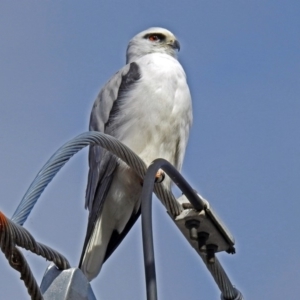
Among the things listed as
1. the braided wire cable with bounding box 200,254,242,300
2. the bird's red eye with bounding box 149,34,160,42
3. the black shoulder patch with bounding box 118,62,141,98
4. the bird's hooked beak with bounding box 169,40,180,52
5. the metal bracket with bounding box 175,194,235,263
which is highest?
the bird's red eye with bounding box 149,34,160,42

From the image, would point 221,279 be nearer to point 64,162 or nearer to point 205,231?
point 205,231

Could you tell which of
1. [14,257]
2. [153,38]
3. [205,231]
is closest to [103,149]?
[153,38]

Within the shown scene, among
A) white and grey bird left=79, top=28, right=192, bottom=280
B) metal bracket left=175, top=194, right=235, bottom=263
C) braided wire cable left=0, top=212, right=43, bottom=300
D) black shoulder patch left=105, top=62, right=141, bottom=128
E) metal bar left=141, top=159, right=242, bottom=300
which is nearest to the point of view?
braided wire cable left=0, top=212, right=43, bottom=300

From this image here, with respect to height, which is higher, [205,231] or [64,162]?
[64,162]

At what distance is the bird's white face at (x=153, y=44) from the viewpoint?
6980mm

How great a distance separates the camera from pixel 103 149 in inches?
225

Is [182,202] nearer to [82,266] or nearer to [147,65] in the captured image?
[82,266]

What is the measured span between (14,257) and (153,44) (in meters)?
4.97

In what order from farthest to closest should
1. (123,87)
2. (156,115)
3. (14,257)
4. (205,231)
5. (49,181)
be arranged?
(123,87) → (156,115) → (205,231) → (49,181) → (14,257)

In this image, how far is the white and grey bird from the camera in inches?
222

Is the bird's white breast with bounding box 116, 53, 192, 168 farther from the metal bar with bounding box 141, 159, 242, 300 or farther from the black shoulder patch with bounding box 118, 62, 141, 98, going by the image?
the metal bar with bounding box 141, 159, 242, 300

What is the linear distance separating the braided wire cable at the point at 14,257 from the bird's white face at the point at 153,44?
188 inches

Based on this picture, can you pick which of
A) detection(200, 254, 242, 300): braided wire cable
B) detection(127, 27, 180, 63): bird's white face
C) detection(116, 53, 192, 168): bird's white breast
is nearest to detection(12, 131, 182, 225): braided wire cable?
detection(200, 254, 242, 300): braided wire cable

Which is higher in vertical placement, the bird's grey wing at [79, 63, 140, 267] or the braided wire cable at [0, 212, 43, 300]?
the braided wire cable at [0, 212, 43, 300]
